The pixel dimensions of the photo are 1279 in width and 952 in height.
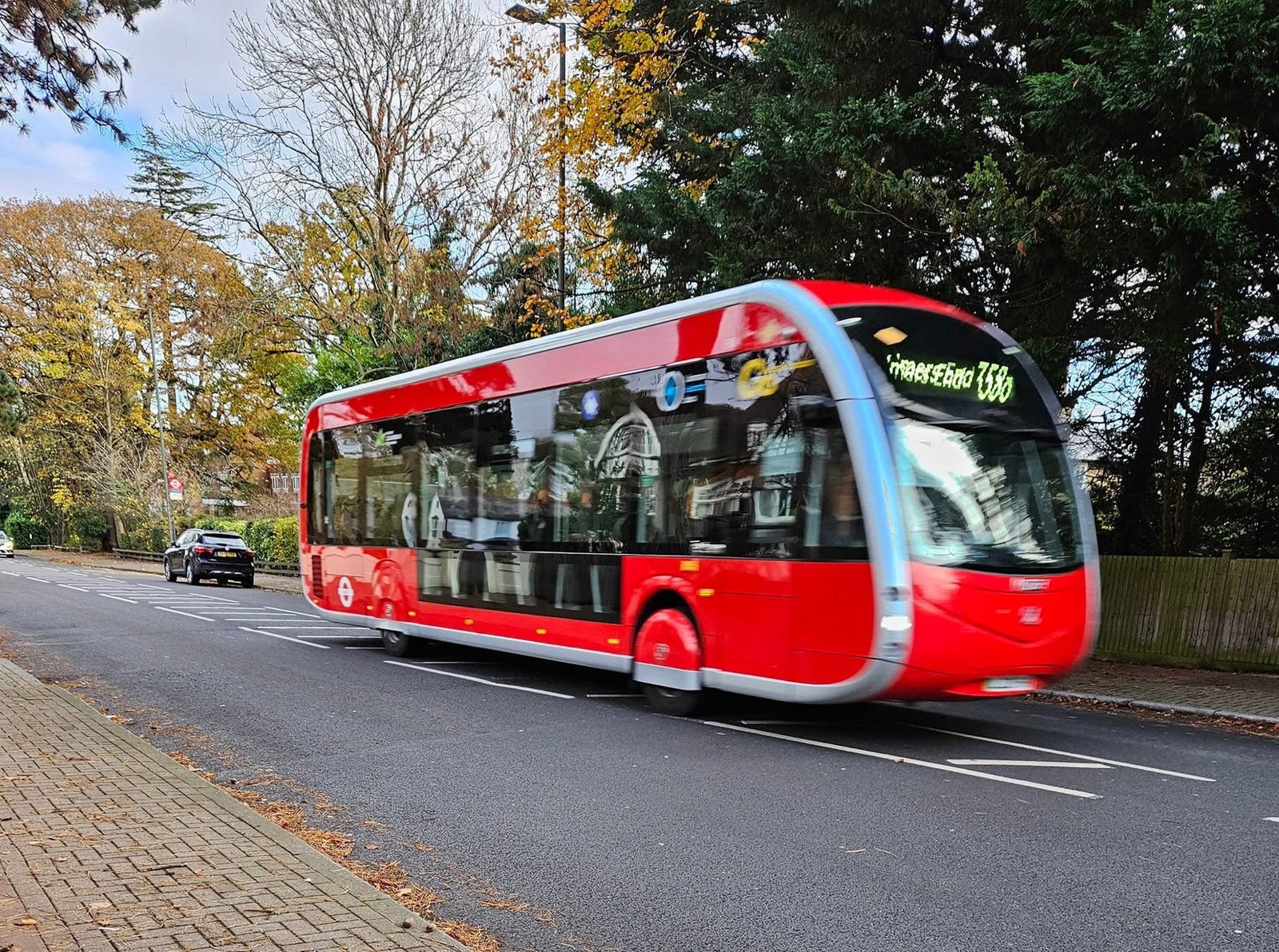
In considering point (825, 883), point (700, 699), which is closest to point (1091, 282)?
point (700, 699)

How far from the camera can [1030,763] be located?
7973 mm

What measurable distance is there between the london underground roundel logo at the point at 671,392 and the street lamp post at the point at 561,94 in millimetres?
10940

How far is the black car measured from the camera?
32562 millimetres

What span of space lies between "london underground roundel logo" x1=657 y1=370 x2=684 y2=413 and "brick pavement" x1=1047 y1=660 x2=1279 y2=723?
19.7 feet

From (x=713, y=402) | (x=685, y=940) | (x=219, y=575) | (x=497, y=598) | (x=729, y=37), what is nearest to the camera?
(x=685, y=940)

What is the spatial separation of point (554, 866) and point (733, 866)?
89cm

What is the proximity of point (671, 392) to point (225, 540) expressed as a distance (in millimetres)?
26962

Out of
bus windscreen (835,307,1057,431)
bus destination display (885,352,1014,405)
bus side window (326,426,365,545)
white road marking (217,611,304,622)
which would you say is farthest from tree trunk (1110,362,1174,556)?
white road marking (217,611,304,622)

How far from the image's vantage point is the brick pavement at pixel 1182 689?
11.1 metres

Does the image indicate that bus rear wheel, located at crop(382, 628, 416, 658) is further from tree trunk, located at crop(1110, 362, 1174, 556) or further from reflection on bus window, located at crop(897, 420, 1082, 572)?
tree trunk, located at crop(1110, 362, 1174, 556)

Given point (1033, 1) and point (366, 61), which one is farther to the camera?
point (366, 61)

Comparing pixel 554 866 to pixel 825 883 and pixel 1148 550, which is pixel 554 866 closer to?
pixel 825 883

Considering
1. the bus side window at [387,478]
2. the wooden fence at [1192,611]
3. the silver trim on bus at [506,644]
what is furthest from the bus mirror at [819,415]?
the wooden fence at [1192,611]

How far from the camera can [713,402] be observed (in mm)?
9320
